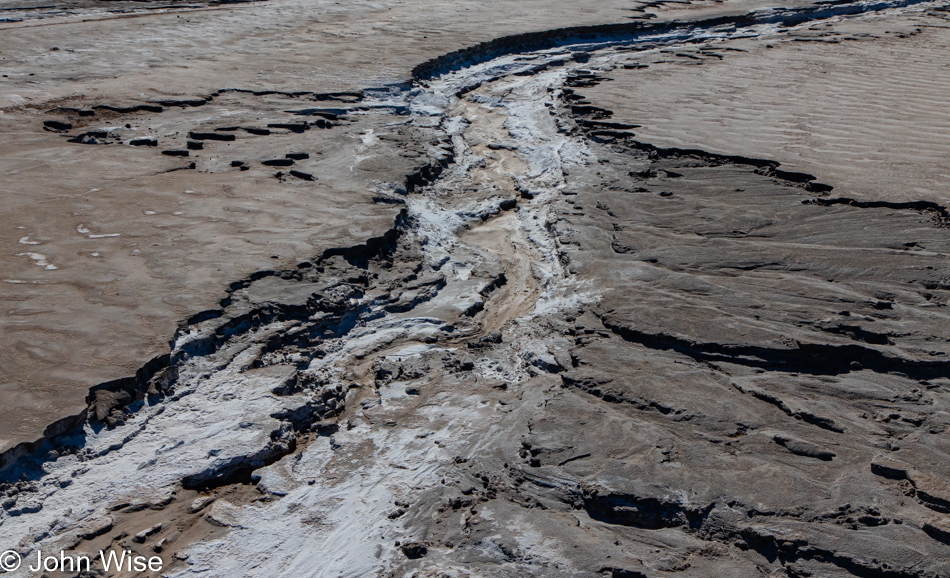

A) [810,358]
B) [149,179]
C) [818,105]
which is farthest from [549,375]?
[818,105]

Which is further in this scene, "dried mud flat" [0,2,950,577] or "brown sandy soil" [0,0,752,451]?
"brown sandy soil" [0,0,752,451]

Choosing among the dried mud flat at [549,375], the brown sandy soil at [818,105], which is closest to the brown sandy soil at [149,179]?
the dried mud flat at [549,375]

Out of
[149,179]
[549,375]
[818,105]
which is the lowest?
[549,375]

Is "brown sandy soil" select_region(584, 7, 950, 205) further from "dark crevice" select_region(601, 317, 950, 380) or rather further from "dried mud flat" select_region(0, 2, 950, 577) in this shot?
"dark crevice" select_region(601, 317, 950, 380)

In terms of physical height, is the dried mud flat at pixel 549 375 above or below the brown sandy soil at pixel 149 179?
below

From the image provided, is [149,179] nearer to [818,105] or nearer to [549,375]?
[549,375]

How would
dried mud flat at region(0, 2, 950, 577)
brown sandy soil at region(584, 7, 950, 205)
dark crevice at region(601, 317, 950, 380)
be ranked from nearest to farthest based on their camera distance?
dried mud flat at region(0, 2, 950, 577) < dark crevice at region(601, 317, 950, 380) < brown sandy soil at region(584, 7, 950, 205)

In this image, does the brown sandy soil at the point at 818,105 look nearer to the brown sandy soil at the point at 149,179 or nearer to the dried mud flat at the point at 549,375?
the dried mud flat at the point at 549,375

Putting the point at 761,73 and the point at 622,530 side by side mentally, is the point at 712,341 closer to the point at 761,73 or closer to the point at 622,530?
the point at 622,530

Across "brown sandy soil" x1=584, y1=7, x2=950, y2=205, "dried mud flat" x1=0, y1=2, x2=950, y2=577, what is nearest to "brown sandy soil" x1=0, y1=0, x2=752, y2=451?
"dried mud flat" x1=0, y1=2, x2=950, y2=577

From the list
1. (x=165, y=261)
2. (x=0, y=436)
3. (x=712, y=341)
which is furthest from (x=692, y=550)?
(x=165, y=261)
